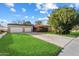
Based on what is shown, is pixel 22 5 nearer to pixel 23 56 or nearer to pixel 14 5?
pixel 14 5

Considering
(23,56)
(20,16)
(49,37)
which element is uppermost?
(20,16)

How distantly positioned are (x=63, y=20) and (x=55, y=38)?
0.67 feet

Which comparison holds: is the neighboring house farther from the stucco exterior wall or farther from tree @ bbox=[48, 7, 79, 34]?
tree @ bbox=[48, 7, 79, 34]

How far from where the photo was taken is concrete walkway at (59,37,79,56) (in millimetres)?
2470

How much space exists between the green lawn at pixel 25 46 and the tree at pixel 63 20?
8.0 inches

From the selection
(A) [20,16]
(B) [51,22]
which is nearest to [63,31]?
(B) [51,22]

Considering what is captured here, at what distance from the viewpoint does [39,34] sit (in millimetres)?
2602

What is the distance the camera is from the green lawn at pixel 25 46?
2488mm

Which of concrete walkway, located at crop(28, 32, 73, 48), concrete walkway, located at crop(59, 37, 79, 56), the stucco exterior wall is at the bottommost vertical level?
concrete walkway, located at crop(59, 37, 79, 56)

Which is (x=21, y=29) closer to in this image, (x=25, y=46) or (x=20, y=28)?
(x=20, y=28)

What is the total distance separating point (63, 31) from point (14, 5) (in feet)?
1.87

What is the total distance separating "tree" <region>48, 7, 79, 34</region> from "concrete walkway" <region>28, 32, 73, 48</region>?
0.23ft

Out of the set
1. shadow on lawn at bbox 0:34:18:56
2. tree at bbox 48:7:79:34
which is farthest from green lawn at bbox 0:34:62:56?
tree at bbox 48:7:79:34

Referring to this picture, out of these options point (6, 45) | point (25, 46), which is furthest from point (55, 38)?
point (6, 45)
